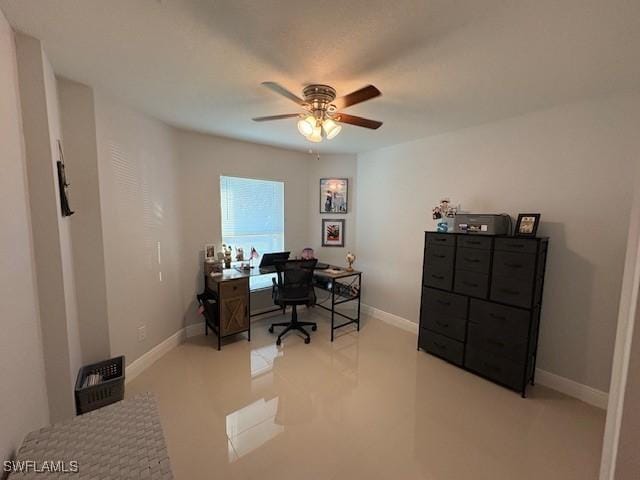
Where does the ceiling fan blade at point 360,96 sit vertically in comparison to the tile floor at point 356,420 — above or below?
above

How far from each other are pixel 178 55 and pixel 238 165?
78.5 inches

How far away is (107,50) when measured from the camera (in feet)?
5.09

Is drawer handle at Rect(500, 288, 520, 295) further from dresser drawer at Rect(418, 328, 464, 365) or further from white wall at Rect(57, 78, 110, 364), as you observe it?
white wall at Rect(57, 78, 110, 364)

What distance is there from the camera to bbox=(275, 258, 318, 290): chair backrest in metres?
3.25

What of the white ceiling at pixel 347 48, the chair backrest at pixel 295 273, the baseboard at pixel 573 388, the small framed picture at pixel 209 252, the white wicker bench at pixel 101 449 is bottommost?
the baseboard at pixel 573 388

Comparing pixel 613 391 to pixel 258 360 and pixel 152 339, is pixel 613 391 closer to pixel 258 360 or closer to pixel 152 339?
pixel 258 360

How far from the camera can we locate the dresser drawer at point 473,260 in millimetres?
2463

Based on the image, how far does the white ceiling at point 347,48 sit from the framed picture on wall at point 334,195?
6.28 feet

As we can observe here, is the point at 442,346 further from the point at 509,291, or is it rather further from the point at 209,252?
the point at 209,252

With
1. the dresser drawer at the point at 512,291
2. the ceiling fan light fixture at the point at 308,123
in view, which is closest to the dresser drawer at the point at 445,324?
the dresser drawer at the point at 512,291

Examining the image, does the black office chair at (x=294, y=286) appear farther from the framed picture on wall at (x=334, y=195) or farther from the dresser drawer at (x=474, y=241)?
the dresser drawer at (x=474, y=241)

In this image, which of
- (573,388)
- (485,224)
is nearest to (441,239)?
(485,224)

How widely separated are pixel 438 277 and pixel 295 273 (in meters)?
1.66

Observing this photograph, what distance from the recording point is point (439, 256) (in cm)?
283
